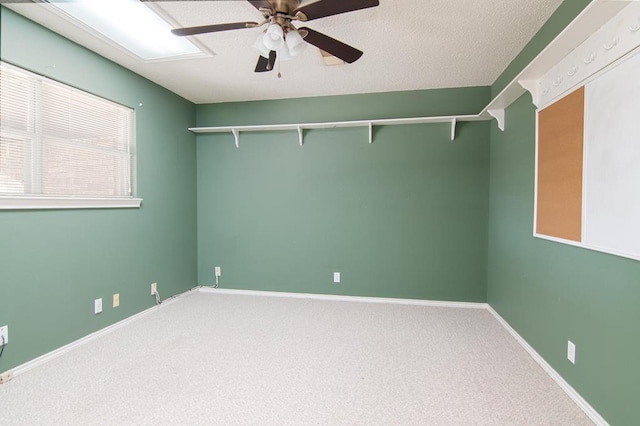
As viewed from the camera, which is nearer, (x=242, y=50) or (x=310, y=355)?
(x=310, y=355)

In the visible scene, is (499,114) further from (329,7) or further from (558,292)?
(329,7)

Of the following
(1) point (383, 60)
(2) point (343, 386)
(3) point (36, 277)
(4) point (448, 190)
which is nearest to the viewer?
(2) point (343, 386)

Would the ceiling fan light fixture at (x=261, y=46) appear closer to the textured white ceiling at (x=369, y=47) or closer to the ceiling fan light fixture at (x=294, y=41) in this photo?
the ceiling fan light fixture at (x=294, y=41)

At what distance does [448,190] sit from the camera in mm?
3162

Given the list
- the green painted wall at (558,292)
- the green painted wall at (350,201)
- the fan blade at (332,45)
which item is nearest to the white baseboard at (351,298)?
the green painted wall at (350,201)

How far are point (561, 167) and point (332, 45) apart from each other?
171cm

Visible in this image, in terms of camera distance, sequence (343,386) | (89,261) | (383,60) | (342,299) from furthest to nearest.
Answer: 1. (342,299)
2. (383,60)
3. (89,261)
4. (343,386)

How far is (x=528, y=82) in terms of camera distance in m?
2.04

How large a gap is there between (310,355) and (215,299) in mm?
1777

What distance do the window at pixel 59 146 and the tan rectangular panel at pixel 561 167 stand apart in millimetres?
3608

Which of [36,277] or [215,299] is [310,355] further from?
A: [36,277]

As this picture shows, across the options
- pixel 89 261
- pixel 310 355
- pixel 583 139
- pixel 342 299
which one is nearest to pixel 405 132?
pixel 583 139

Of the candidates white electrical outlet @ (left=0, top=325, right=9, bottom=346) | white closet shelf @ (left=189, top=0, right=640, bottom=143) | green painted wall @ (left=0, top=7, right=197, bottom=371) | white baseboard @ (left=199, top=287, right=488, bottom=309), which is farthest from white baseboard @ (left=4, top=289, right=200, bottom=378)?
white closet shelf @ (left=189, top=0, right=640, bottom=143)

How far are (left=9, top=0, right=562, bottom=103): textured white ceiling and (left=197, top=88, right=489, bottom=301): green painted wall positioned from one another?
1.04 ft
